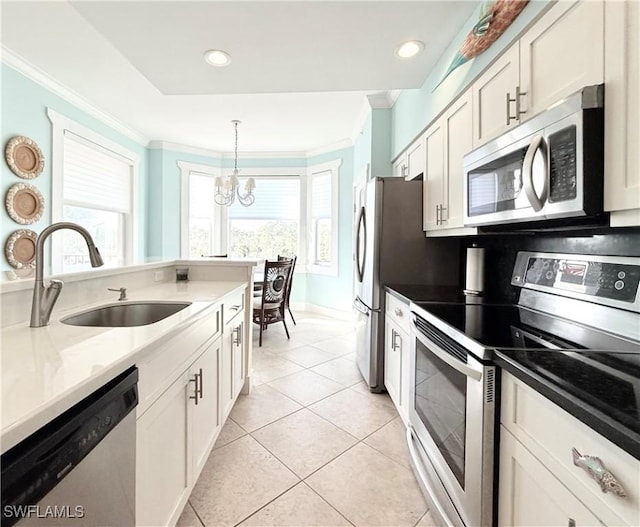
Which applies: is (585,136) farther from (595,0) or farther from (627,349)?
(627,349)

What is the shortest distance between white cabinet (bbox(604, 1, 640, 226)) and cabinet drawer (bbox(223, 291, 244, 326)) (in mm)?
1816

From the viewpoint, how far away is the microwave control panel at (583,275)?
3.73 feet

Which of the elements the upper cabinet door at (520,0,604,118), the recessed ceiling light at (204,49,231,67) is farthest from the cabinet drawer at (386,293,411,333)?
the recessed ceiling light at (204,49,231,67)

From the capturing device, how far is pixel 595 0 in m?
1.00

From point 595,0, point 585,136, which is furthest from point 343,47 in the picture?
point 585,136

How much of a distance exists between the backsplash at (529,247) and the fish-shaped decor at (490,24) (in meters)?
0.98

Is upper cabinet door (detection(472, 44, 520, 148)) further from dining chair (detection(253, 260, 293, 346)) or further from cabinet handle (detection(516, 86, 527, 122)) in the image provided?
dining chair (detection(253, 260, 293, 346))

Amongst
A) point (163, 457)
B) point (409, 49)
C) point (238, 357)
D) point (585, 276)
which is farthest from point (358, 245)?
point (163, 457)

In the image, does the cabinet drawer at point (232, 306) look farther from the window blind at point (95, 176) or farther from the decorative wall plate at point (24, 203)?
the window blind at point (95, 176)

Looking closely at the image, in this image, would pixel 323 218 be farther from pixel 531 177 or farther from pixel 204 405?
pixel 531 177

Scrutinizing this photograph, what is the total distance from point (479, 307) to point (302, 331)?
3085 mm

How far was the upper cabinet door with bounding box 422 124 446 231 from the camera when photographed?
218 cm

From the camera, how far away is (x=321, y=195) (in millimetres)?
5645

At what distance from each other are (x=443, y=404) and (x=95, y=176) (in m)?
4.86
